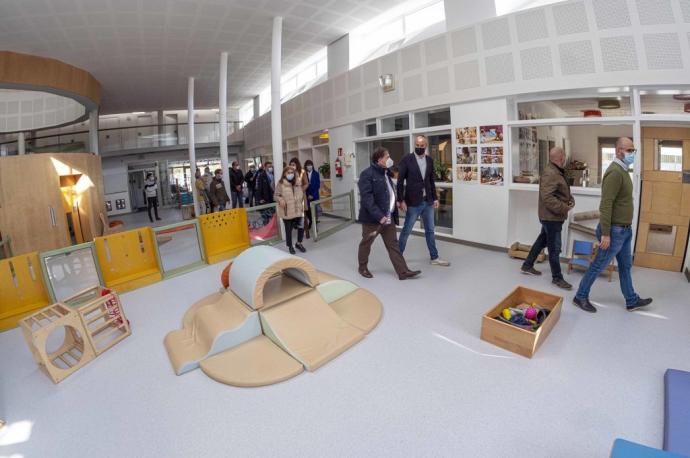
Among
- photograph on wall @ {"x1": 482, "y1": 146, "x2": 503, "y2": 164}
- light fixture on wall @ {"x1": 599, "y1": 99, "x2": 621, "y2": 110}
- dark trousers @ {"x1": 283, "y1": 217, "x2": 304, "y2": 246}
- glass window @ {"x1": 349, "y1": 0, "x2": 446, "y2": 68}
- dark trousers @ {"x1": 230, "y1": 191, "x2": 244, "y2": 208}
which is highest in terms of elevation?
glass window @ {"x1": 349, "y1": 0, "x2": 446, "y2": 68}

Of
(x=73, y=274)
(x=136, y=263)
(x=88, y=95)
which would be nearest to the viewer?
(x=136, y=263)

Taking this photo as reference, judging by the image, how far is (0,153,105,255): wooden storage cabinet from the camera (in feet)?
22.9

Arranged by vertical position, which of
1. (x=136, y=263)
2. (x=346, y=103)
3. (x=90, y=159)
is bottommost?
(x=136, y=263)

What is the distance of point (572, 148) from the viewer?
16.4ft

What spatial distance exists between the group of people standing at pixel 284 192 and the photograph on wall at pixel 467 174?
108 inches

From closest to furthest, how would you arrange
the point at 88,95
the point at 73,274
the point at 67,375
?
the point at 67,375, the point at 73,274, the point at 88,95

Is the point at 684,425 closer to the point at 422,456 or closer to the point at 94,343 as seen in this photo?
the point at 422,456

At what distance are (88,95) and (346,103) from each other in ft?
25.4

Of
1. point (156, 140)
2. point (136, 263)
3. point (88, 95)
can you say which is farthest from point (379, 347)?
point (156, 140)

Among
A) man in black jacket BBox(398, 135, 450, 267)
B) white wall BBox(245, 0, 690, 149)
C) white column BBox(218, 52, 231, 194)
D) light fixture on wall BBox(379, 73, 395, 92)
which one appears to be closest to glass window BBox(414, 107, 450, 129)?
white wall BBox(245, 0, 690, 149)

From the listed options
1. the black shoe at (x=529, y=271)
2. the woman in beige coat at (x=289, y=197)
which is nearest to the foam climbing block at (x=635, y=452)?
the black shoe at (x=529, y=271)

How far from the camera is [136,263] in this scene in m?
5.02

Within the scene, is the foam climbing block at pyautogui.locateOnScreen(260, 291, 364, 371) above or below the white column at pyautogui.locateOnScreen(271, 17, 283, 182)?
below

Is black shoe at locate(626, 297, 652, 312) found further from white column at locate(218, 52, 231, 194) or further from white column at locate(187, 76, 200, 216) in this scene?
white column at locate(187, 76, 200, 216)
